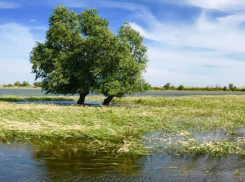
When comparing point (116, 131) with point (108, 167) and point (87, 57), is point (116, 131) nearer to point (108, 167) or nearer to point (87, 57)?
point (108, 167)

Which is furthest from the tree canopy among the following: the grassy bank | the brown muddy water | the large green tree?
the brown muddy water

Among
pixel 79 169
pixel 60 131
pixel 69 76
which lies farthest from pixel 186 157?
pixel 69 76

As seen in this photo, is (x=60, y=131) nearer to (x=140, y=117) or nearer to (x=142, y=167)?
(x=142, y=167)

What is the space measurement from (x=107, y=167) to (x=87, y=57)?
30.0m

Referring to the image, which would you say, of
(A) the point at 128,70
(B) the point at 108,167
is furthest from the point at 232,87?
(B) the point at 108,167

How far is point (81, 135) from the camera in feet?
58.6

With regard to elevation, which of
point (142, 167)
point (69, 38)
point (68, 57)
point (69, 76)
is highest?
point (69, 38)

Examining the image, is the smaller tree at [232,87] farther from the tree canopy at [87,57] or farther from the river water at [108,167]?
the river water at [108,167]

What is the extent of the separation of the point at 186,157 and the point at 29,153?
740cm

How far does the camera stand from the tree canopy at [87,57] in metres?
39.0

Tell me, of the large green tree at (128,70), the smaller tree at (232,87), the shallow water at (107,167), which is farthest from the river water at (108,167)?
the smaller tree at (232,87)

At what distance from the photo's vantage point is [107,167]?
11.7 m

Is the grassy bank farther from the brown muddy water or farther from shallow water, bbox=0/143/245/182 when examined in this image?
shallow water, bbox=0/143/245/182

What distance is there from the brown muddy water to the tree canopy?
82.1ft
